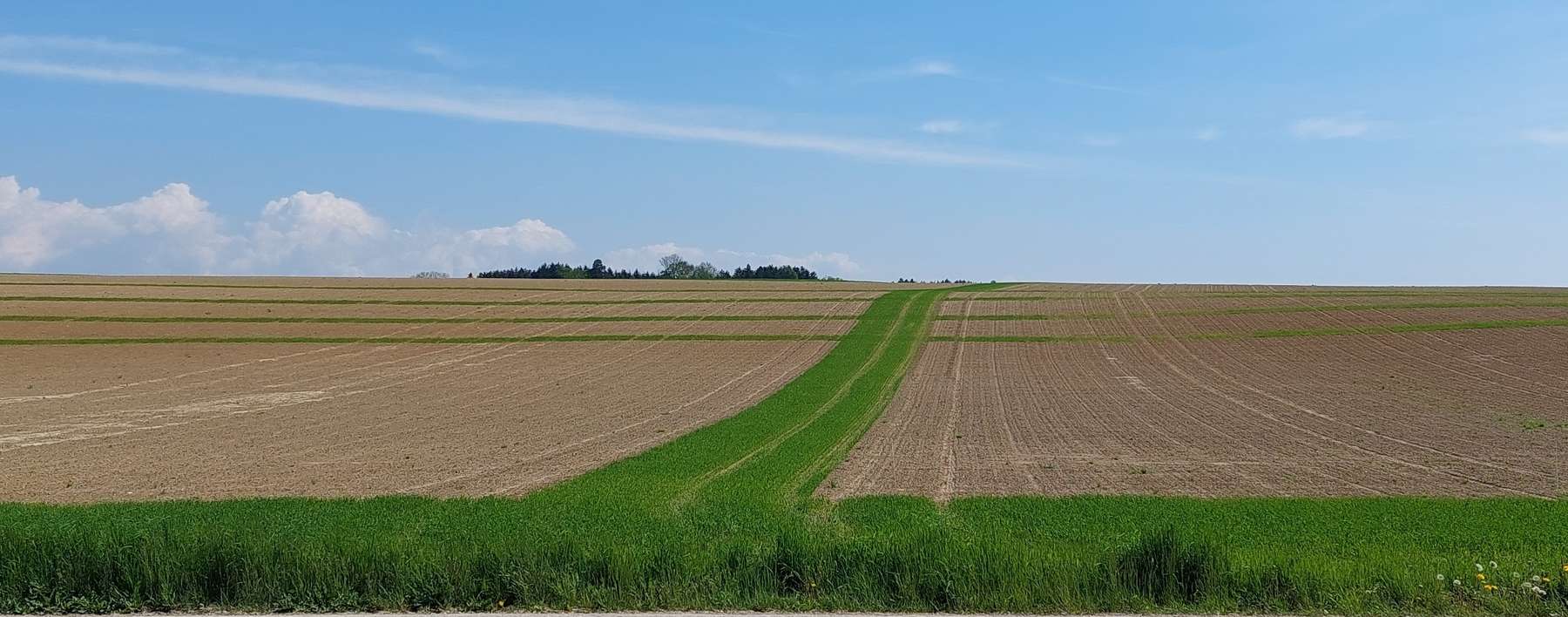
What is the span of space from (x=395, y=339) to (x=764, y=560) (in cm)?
5413

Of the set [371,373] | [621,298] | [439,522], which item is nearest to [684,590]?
[439,522]

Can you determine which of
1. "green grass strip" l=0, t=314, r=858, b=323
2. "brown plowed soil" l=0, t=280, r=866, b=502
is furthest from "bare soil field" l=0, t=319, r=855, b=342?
"green grass strip" l=0, t=314, r=858, b=323

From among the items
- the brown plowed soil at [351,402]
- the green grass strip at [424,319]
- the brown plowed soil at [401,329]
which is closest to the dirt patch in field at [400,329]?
the brown plowed soil at [401,329]

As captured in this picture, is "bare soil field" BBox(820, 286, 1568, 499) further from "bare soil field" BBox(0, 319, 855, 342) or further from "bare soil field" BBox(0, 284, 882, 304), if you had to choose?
"bare soil field" BBox(0, 284, 882, 304)

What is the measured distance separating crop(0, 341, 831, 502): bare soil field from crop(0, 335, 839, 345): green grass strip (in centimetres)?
161

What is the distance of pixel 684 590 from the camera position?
10820mm

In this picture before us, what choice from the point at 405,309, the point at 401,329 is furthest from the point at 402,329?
the point at 405,309

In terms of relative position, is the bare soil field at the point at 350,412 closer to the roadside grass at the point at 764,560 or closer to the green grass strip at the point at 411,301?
the roadside grass at the point at 764,560

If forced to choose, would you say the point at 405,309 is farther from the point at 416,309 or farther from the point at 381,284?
the point at 381,284

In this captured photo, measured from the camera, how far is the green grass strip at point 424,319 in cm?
6550

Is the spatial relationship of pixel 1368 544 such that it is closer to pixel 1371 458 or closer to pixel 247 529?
pixel 1371 458

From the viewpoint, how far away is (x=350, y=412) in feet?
113

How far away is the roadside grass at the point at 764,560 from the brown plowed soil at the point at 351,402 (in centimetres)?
538

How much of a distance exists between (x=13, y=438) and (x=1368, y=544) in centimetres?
2996
